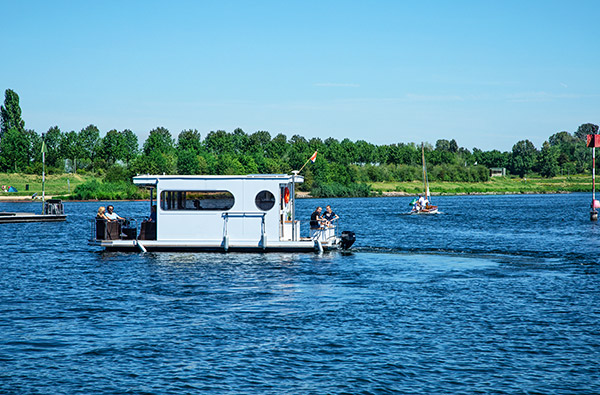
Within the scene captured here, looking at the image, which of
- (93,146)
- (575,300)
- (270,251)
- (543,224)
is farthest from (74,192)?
(575,300)

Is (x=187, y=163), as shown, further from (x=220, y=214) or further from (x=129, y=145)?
(x=220, y=214)

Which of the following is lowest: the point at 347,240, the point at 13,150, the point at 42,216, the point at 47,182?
the point at 42,216

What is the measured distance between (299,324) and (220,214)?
1459 centimetres

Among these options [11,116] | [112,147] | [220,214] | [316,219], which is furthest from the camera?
[112,147]

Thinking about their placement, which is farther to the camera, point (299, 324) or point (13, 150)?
point (13, 150)

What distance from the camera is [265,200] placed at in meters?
33.4

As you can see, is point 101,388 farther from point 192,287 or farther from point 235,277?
point 235,277

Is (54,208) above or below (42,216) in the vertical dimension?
above

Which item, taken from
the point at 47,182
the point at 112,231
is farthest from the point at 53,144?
the point at 112,231

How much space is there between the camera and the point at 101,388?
13953 millimetres

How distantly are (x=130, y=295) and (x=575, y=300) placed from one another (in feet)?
50.2

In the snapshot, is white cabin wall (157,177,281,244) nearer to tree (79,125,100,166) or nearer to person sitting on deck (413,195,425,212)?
person sitting on deck (413,195,425,212)

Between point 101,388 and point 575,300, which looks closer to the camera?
point 101,388

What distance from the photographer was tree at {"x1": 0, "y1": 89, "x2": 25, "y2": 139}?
170375mm
